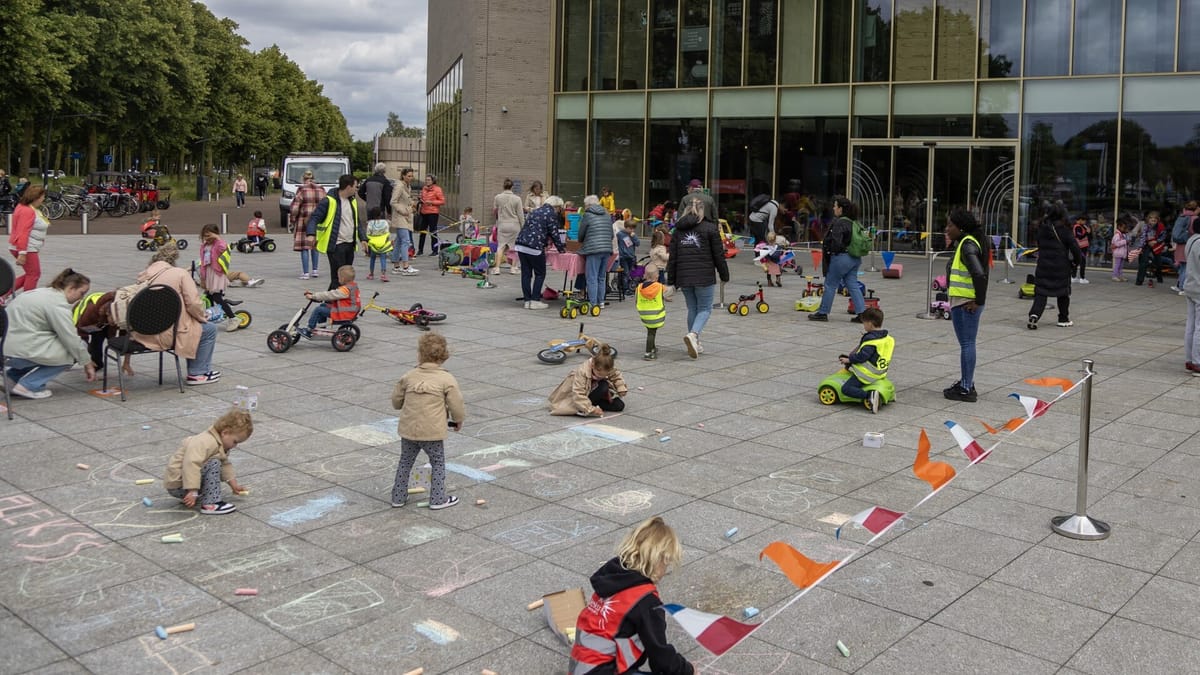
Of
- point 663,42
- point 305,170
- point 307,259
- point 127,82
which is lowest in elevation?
point 307,259

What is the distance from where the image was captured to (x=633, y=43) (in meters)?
32.2

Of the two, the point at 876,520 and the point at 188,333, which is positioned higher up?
the point at 188,333

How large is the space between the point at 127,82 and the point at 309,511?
50.9 m

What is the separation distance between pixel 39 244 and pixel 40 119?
40578 millimetres

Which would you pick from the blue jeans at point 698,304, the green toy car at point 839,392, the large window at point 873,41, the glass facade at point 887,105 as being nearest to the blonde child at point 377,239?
the blue jeans at point 698,304

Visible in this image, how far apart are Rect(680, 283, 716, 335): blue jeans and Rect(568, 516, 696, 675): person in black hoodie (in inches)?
349

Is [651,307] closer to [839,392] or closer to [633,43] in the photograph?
[839,392]

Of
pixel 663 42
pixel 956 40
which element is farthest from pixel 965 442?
pixel 663 42

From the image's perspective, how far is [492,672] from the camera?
496cm

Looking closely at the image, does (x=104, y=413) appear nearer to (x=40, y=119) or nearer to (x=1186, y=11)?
(x=1186, y=11)

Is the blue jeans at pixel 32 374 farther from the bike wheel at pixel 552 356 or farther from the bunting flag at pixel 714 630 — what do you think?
the bunting flag at pixel 714 630

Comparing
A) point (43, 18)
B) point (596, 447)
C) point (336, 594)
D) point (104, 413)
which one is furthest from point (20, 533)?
point (43, 18)

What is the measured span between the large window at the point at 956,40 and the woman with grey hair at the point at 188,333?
20.9 meters

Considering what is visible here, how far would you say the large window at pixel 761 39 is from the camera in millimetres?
29812
